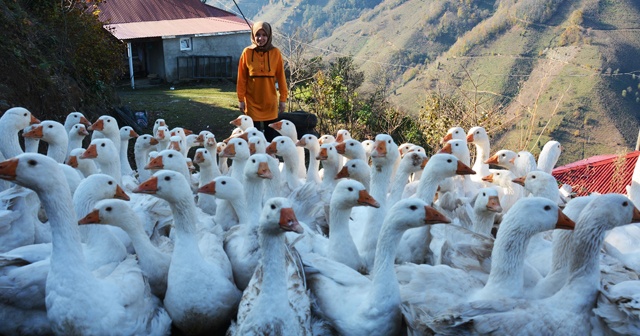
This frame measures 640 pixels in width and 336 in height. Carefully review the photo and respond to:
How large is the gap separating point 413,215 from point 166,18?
24.9 metres

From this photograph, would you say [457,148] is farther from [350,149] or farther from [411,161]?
[350,149]

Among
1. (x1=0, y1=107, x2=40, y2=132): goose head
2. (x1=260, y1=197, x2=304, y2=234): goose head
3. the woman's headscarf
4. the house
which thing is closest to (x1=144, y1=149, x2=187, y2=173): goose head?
(x1=0, y1=107, x2=40, y2=132): goose head

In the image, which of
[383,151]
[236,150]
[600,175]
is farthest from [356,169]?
[600,175]

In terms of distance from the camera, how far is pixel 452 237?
13.7 feet

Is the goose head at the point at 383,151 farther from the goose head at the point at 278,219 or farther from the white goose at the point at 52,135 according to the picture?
the white goose at the point at 52,135

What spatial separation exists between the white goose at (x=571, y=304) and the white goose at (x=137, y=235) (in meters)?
2.03

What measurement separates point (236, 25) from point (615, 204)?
914 inches

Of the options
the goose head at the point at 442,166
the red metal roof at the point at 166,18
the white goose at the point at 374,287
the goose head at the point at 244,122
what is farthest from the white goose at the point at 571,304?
the red metal roof at the point at 166,18

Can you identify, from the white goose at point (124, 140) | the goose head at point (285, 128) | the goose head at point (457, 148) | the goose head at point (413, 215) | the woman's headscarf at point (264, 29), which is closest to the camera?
the goose head at point (413, 215)

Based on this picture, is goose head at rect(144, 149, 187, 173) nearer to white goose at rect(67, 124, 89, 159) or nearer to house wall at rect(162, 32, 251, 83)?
white goose at rect(67, 124, 89, 159)

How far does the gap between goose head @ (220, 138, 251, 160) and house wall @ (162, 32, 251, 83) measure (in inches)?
716

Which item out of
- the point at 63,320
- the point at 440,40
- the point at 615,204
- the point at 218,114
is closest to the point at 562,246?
the point at 615,204

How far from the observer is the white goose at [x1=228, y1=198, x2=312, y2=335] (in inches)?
129

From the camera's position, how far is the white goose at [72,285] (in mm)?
3256
